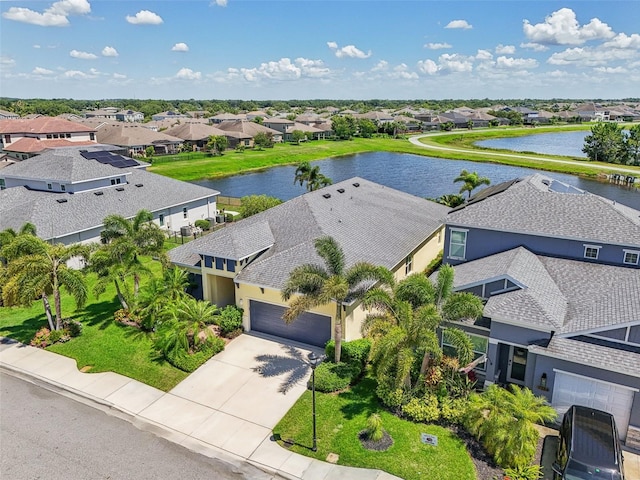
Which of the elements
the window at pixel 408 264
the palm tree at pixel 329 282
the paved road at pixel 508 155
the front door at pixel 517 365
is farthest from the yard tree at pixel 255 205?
the paved road at pixel 508 155

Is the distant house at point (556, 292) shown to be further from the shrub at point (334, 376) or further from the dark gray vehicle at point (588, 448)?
the shrub at point (334, 376)

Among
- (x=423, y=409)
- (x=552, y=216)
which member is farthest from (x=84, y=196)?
(x=552, y=216)

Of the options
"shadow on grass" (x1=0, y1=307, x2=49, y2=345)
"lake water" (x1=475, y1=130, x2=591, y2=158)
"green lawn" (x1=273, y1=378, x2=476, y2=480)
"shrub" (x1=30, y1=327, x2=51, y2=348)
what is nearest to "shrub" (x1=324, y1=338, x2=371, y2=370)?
"green lawn" (x1=273, y1=378, x2=476, y2=480)

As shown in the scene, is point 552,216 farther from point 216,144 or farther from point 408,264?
point 216,144

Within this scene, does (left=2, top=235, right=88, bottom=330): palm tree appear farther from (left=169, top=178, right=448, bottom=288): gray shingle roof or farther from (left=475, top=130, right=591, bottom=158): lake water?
(left=475, top=130, right=591, bottom=158): lake water

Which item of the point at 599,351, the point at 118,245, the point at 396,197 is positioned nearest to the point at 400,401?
the point at 599,351
